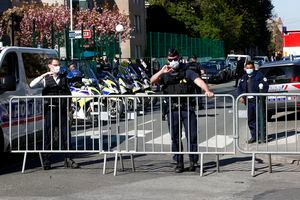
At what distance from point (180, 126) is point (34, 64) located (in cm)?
355

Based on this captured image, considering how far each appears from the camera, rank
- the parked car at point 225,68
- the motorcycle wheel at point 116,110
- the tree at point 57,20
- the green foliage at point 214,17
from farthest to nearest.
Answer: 1. the green foliage at point 214,17
2. the parked car at point 225,68
3. the tree at point 57,20
4. the motorcycle wheel at point 116,110

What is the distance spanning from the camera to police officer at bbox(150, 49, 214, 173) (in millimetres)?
10305

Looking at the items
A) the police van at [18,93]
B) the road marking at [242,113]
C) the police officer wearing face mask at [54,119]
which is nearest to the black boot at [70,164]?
the police officer wearing face mask at [54,119]

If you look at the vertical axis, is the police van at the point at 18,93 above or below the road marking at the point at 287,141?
above

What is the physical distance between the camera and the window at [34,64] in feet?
39.2

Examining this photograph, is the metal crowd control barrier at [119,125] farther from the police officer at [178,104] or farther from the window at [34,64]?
the window at [34,64]

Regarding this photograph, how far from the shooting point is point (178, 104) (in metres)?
10.3

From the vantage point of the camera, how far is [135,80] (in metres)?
25.6

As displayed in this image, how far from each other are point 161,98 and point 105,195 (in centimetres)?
250

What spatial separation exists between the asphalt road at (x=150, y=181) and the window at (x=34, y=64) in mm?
1662

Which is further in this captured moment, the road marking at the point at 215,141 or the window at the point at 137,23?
the window at the point at 137,23

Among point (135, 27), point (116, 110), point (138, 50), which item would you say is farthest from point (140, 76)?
point (135, 27)

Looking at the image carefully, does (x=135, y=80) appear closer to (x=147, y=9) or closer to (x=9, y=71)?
(x=9, y=71)

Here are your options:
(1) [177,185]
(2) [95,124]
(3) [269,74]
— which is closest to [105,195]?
(1) [177,185]
